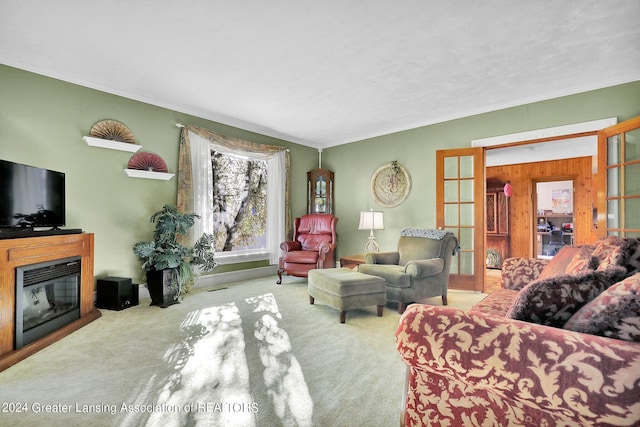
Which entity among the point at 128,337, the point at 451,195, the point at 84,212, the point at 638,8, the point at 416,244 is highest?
the point at 638,8

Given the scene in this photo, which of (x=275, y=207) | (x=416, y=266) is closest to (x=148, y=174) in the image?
(x=275, y=207)

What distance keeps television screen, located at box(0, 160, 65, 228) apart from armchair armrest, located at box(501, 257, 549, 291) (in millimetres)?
4061

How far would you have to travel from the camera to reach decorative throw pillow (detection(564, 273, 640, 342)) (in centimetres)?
82

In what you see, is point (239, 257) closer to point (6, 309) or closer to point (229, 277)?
point (229, 277)

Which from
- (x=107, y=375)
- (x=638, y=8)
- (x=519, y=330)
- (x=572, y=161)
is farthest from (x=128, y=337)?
(x=572, y=161)

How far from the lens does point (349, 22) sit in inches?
89.4

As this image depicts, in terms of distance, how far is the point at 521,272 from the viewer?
2.40m

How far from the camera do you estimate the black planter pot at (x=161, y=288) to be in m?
3.27

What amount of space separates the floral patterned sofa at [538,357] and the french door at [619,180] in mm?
2559

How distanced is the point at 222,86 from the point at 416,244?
9.88 ft

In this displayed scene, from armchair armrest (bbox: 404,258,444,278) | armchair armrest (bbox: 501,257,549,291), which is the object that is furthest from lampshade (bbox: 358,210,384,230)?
armchair armrest (bbox: 501,257,549,291)

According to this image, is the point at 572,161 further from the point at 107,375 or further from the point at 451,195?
the point at 107,375

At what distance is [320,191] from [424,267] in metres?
3.01

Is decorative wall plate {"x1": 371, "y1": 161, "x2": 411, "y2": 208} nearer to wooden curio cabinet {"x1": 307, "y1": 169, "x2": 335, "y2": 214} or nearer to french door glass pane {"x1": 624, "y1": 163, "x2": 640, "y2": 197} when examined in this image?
wooden curio cabinet {"x1": 307, "y1": 169, "x2": 335, "y2": 214}
